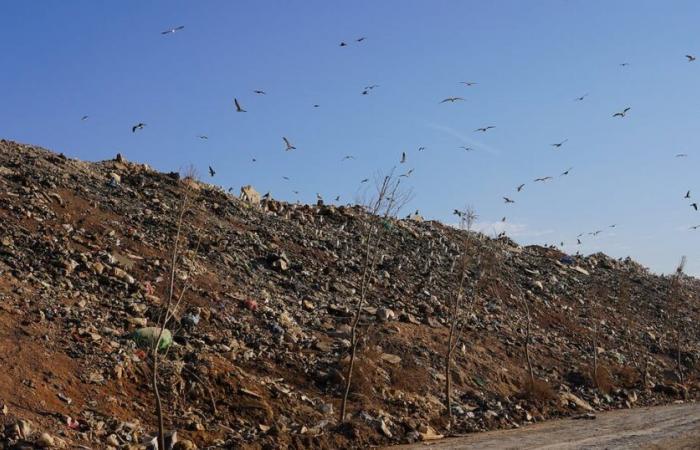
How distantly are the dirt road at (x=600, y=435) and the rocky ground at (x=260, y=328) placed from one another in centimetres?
80

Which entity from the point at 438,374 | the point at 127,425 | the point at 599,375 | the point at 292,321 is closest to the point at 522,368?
the point at 599,375

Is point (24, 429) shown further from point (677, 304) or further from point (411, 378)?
point (677, 304)

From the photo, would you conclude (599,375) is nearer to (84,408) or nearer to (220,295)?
(220,295)

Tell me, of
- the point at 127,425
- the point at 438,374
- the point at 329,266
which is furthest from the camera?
the point at 329,266

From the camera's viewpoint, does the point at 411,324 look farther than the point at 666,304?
No

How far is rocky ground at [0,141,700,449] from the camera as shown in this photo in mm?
10031

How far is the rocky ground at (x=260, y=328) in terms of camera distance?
10.0 metres

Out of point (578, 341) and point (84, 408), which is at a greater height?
point (578, 341)

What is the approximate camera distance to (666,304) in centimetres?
2938

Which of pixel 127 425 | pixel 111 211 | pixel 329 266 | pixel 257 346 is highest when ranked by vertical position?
pixel 111 211

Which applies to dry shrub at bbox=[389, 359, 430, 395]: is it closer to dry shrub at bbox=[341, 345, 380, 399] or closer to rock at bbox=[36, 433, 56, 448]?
dry shrub at bbox=[341, 345, 380, 399]

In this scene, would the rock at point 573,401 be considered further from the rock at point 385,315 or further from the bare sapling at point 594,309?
the bare sapling at point 594,309

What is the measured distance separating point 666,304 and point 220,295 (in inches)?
910

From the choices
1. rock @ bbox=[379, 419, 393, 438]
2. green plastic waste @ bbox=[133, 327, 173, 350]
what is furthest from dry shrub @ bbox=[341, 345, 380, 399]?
green plastic waste @ bbox=[133, 327, 173, 350]
